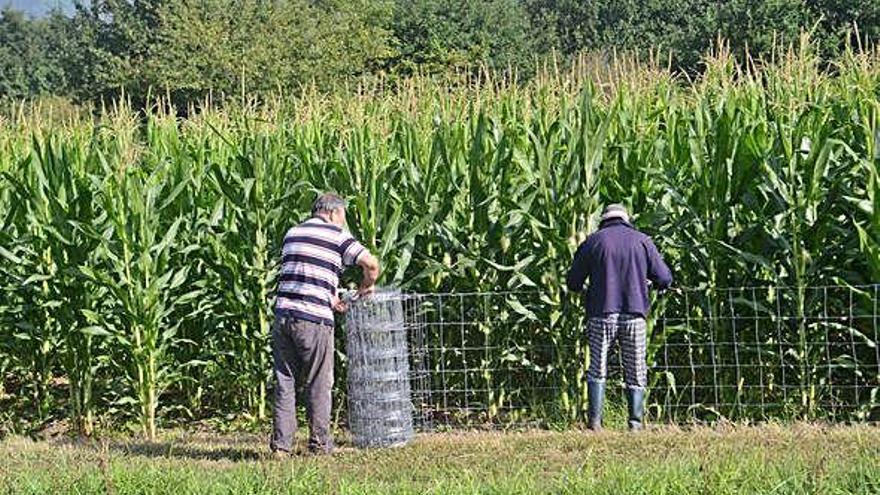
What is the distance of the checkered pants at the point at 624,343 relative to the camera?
9422 mm

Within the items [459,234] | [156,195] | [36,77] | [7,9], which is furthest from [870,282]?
[7,9]

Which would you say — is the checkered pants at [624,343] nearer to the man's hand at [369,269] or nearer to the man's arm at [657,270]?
the man's arm at [657,270]

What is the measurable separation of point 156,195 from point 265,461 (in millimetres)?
2946

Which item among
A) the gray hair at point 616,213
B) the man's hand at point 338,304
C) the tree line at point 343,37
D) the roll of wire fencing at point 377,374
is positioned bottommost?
the roll of wire fencing at point 377,374

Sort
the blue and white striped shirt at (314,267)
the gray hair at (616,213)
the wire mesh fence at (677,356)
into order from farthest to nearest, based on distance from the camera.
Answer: the wire mesh fence at (677,356), the gray hair at (616,213), the blue and white striped shirt at (314,267)

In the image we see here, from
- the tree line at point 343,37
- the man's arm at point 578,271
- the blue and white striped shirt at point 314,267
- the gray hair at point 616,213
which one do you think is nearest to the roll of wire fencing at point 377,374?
the blue and white striped shirt at point 314,267

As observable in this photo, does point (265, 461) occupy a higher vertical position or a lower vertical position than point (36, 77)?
lower

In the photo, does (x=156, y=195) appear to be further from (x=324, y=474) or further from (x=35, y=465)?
(x=324, y=474)

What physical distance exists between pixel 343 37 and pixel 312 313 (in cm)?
3644

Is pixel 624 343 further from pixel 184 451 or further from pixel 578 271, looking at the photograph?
pixel 184 451

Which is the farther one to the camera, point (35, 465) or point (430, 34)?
point (430, 34)

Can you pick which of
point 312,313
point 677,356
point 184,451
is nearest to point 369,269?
point 312,313

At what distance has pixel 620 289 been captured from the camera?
9.35m

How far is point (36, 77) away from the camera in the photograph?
72312 mm
